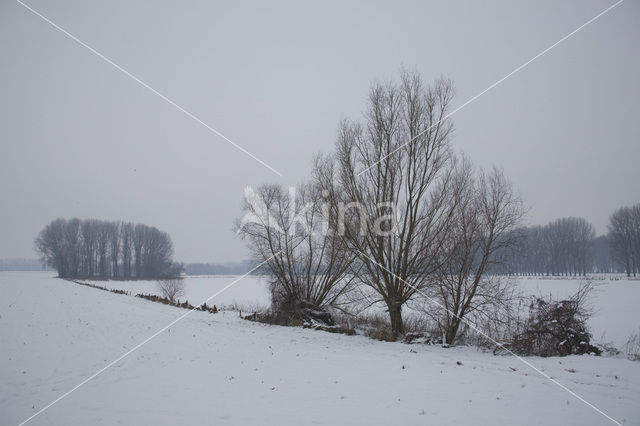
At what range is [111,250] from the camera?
9062 centimetres

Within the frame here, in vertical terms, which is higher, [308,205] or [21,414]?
[308,205]

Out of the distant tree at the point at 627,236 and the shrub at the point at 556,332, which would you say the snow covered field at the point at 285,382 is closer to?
the shrub at the point at 556,332

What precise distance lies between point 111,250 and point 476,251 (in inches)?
3912

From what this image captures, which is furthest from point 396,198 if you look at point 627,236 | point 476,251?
point 627,236

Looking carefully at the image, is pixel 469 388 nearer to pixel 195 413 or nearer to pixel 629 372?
pixel 629 372

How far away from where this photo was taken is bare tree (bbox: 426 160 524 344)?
1320 cm

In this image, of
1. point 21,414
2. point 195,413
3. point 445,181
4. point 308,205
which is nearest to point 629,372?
point 445,181

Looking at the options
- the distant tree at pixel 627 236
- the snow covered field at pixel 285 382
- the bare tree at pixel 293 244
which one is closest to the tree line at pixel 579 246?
the distant tree at pixel 627 236

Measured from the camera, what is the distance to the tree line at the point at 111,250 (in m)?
76.9

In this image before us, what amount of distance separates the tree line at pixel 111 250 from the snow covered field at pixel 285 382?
72535 millimetres

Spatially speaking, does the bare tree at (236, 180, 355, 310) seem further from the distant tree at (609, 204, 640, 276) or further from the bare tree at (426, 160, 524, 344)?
the distant tree at (609, 204, 640, 276)

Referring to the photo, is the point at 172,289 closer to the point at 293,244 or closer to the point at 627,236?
the point at 293,244

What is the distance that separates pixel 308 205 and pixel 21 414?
52.8 ft

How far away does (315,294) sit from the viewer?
2008 centimetres
